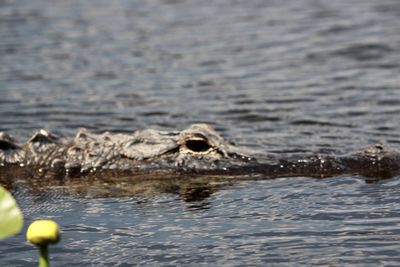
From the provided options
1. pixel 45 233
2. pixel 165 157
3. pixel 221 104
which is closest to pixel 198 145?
pixel 165 157

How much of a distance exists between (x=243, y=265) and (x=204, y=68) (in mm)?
7861

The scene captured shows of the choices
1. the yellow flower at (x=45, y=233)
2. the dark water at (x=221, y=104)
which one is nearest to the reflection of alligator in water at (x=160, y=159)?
the dark water at (x=221, y=104)

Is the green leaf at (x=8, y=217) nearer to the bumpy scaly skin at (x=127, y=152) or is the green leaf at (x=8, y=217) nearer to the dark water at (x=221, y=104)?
the dark water at (x=221, y=104)

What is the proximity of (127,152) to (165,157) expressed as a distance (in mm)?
368

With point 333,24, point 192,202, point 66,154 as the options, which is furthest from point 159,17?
point 192,202

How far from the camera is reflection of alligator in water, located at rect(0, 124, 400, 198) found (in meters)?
8.17

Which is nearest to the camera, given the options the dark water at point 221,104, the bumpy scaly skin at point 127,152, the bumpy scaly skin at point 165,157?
the dark water at point 221,104

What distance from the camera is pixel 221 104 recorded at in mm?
11578

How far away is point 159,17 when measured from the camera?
1748 centimetres

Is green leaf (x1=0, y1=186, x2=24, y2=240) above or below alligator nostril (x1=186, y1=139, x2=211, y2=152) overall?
above

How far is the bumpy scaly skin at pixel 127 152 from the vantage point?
28.1 feet

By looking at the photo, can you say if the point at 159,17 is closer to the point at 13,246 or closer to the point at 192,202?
the point at 192,202

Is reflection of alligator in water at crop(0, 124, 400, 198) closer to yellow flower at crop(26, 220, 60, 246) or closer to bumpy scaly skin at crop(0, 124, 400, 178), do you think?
bumpy scaly skin at crop(0, 124, 400, 178)

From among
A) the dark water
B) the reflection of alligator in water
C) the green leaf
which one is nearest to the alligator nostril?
the reflection of alligator in water
